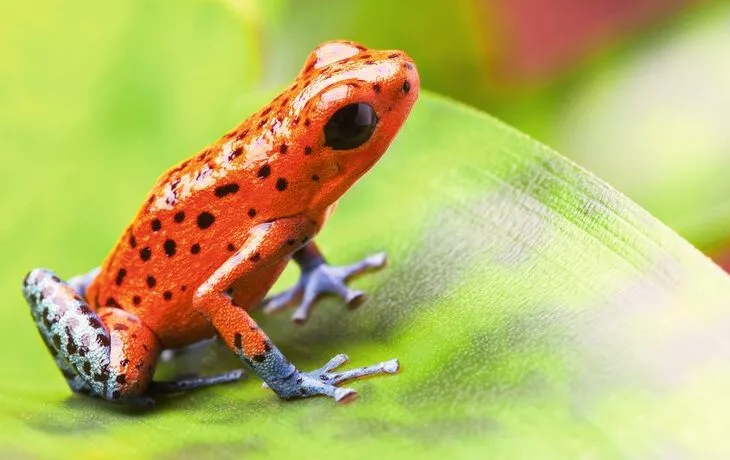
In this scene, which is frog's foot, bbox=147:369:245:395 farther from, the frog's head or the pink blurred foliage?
the pink blurred foliage

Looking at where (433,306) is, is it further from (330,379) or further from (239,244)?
(239,244)

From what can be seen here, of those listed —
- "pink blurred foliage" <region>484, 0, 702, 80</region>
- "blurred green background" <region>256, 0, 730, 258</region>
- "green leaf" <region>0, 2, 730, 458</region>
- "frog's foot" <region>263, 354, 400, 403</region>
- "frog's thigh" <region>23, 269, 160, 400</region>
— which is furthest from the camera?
"pink blurred foliage" <region>484, 0, 702, 80</region>

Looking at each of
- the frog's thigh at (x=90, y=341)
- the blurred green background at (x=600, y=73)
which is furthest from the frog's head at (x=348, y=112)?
the blurred green background at (x=600, y=73)

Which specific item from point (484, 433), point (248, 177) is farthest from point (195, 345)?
point (484, 433)

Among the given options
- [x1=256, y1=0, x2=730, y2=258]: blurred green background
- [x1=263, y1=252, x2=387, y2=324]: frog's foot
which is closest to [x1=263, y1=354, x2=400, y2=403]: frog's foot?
[x1=263, y1=252, x2=387, y2=324]: frog's foot

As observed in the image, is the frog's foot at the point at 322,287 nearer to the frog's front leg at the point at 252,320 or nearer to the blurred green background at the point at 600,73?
the frog's front leg at the point at 252,320

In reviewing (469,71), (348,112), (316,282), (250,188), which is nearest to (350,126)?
(348,112)

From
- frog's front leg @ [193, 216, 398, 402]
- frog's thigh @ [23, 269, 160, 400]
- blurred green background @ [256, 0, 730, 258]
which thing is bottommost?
frog's thigh @ [23, 269, 160, 400]
